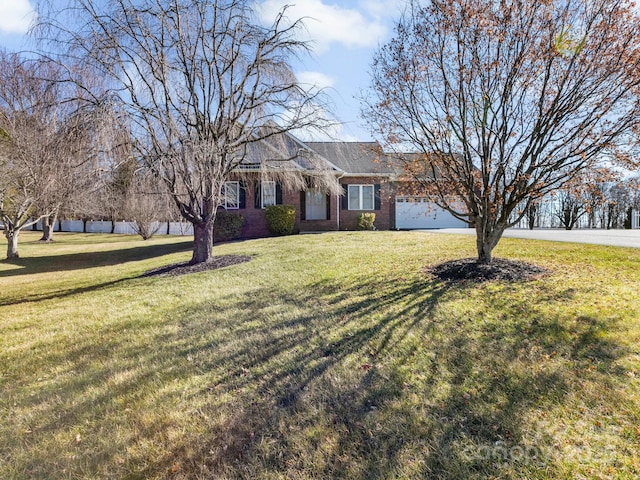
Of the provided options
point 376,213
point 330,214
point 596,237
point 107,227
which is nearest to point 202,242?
point 330,214

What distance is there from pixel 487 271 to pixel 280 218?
10798 millimetres

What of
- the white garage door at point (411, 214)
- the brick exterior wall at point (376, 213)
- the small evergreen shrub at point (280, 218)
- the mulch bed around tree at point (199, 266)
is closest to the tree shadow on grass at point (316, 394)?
the mulch bed around tree at point (199, 266)

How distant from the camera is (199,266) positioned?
884cm

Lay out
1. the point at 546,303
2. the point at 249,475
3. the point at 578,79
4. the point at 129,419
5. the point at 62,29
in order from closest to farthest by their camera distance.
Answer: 1. the point at 249,475
2. the point at 129,419
3. the point at 546,303
4. the point at 578,79
5. the point at 62,29

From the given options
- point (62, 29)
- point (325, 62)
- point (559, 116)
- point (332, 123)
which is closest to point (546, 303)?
point (559, 116)

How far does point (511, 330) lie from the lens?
142 inches

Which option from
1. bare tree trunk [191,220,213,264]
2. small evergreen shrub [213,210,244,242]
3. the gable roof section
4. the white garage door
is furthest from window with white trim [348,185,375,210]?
bare tree trunk [191,220,213,264]

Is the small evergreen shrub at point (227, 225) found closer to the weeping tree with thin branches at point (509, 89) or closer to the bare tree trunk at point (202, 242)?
the bare tree trunk at point (202, 242)

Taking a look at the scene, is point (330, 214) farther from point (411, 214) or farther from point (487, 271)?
point (487, 271)

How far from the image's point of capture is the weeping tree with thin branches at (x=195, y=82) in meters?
7.19

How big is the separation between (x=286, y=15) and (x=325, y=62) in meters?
1.40

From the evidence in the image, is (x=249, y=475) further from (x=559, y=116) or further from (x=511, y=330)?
(x=559, y=116)

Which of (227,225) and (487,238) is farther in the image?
(227,225)

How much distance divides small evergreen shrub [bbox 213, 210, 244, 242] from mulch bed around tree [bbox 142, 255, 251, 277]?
5724 millimetres
